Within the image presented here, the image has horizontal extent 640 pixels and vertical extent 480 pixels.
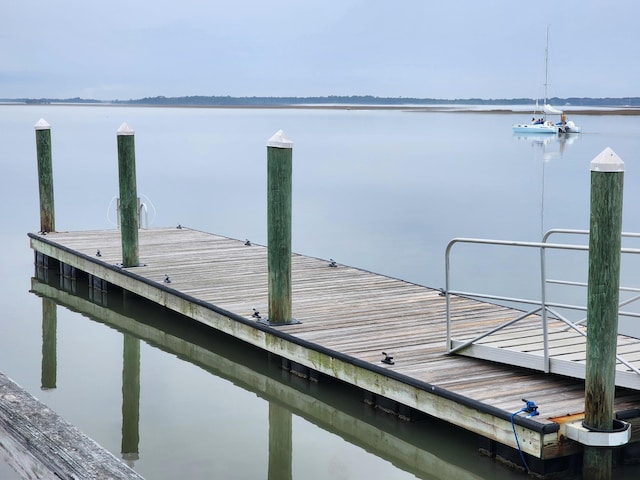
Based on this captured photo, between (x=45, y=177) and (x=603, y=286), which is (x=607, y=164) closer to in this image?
(x=603, y=286)

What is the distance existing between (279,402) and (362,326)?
976 mm

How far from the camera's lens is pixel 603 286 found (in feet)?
18.1

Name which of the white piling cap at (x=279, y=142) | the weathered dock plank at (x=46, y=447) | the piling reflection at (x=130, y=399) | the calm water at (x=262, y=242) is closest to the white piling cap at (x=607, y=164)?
the calm water at (x=262, y=242)

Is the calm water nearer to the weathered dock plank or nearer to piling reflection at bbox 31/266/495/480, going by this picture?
piling reflection at bbox 31/266/495/480

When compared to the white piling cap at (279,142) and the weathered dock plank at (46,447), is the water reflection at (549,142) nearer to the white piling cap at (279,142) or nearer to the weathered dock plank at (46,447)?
the white piling cap at (279,142)

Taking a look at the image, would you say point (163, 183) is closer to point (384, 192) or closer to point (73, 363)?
point (384, 192)

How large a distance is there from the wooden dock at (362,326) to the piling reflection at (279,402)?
0.27m

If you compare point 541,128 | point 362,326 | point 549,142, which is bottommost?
point 362,326

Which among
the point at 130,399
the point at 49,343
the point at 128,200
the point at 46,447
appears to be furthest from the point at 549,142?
the point at 46,447

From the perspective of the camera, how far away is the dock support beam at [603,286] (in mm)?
5469

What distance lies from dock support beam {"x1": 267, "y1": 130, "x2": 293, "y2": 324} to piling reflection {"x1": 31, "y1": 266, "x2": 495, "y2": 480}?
0.68m

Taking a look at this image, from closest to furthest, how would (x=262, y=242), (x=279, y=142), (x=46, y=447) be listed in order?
(x=46, y=447) < (x=279, y=142) < (x=262, y=242)

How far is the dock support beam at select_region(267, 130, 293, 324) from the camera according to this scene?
317 inches

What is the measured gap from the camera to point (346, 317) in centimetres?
854
